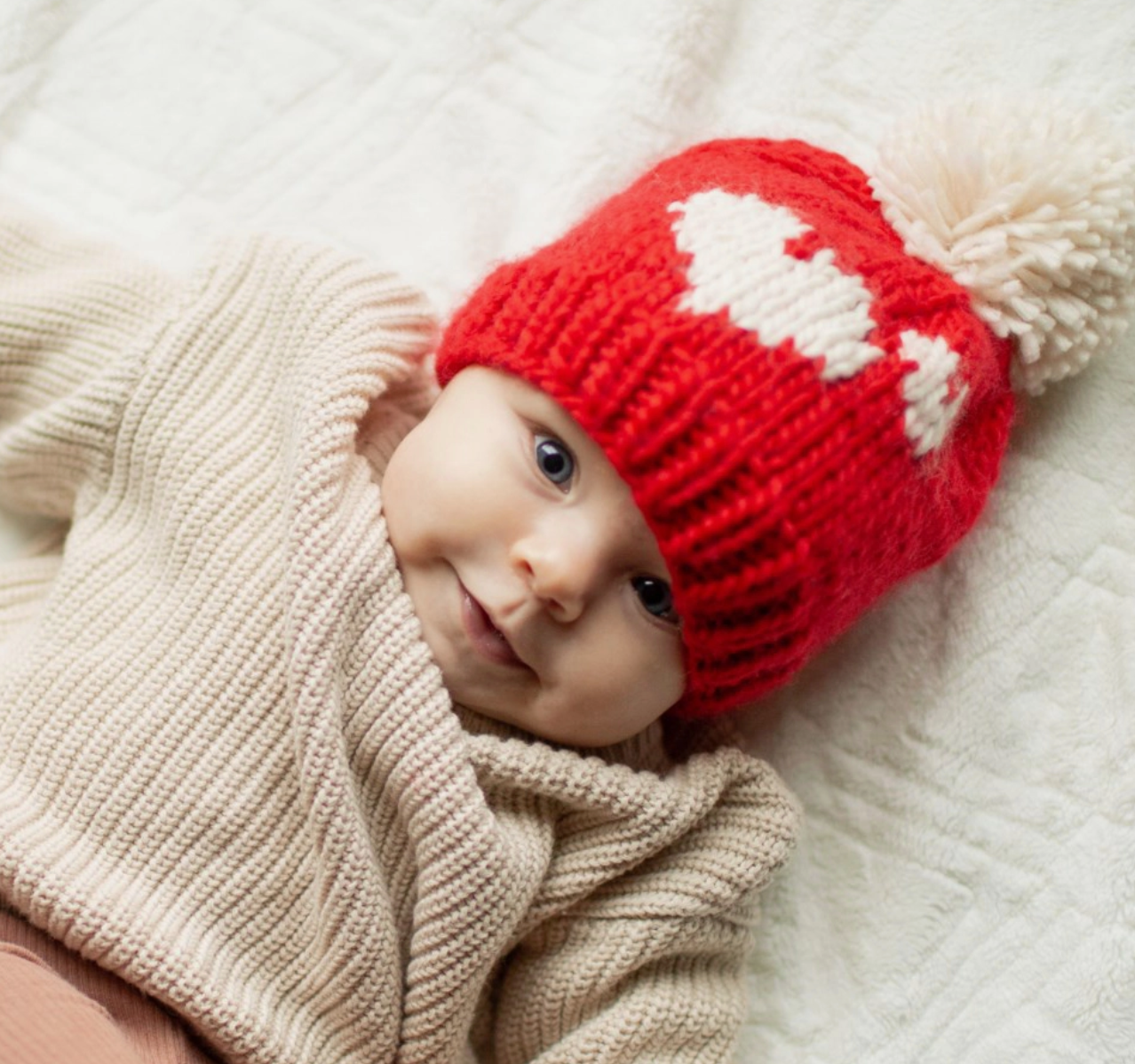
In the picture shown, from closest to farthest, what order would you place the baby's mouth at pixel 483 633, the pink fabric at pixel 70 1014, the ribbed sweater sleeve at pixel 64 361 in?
the pink fabric at pixel 70 1014 → the baby's mouth at pixel 483 633 → the ribbed sweater sleeve at pixel 64 361

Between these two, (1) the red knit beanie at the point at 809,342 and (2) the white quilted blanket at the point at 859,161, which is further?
(2) the white quilted blanket at the point at 859,161

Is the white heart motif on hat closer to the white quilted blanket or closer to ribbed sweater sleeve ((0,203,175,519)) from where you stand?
the white quilted blanket

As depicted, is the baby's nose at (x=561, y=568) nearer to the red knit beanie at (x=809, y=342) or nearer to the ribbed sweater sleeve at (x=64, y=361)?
the red knit beanie at (x=809, y=342)

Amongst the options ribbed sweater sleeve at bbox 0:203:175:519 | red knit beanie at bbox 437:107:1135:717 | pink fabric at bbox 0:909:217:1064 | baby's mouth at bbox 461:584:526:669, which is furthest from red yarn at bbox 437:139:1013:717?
pink fabric at bbox 0:909:217:1064

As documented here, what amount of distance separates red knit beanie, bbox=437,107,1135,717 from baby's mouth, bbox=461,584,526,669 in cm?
13

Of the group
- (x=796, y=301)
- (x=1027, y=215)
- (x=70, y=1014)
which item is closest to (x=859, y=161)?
(x=1027, y=215)

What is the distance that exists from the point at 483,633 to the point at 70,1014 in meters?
0.37

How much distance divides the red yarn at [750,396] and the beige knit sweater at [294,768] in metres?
0.16

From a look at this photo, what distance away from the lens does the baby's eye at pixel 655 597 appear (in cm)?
84

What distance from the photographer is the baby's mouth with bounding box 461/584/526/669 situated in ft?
2.80

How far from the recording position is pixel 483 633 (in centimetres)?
85

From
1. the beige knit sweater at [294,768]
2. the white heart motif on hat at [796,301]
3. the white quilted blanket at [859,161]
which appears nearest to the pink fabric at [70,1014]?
the beige knit sweater at [294,768]

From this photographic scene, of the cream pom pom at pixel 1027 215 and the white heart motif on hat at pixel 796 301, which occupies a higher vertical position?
the cream pom pom at pixel 1027 215

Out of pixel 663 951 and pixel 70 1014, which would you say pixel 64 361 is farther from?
pixel 663 951
